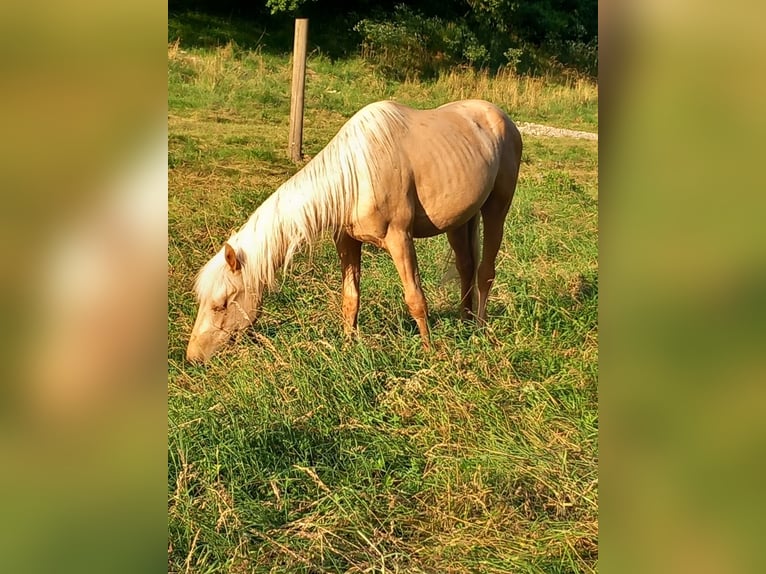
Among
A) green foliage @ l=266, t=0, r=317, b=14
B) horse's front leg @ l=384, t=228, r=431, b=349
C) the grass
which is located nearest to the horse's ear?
the grass

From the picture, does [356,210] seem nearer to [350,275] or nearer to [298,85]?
[350,275]

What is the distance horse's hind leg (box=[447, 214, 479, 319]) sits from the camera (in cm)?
354

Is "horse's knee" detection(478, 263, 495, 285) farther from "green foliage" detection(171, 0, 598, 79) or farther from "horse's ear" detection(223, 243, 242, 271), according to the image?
"green foliage" detection(171, 0, 598, 79)

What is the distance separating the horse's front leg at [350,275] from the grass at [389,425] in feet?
0.34

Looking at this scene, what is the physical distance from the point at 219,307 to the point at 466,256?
1.35 metres

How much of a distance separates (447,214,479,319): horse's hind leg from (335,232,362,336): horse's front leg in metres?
0.63

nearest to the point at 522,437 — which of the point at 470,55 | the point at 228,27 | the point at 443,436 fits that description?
the point at 443,436

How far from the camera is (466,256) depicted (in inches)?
141

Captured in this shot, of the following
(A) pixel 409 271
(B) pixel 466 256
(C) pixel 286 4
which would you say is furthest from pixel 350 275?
(C) pixel 286 4

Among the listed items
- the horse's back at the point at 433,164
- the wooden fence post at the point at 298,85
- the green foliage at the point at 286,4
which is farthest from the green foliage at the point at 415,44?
the horse's back at the point at 433,164

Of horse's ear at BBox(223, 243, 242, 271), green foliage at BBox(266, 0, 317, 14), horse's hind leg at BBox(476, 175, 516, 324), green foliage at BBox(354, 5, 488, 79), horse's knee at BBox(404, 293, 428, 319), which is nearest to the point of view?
horse's ear at BBox(223, 243, 242, 271)

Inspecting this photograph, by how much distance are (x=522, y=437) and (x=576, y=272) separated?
1.54 m

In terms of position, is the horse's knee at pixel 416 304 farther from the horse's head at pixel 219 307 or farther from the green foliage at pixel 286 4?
the green foliage at pixel 286 4
